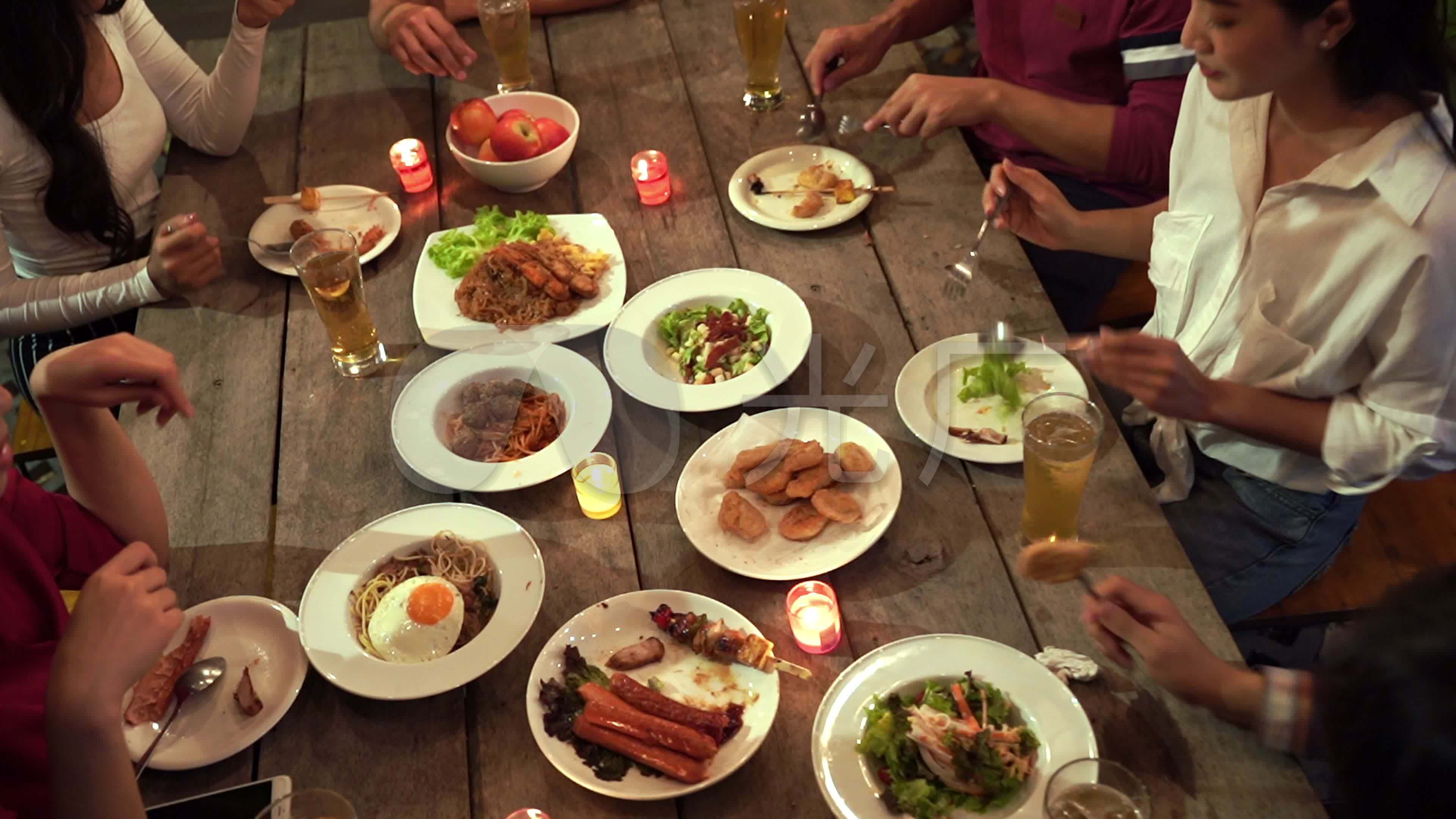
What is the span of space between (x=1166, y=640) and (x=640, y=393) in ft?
3.50

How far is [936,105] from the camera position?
99.6 inches

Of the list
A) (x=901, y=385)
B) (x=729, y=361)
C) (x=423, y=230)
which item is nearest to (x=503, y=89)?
(x=423, y=230)

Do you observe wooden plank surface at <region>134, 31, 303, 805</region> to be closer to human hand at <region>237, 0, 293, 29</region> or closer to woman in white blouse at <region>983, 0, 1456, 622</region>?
human hand at <region>237, 0, 293, 29</region>

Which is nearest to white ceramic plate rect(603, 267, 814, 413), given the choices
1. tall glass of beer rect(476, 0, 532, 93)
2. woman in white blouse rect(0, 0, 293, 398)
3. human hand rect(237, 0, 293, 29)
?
tall glass of beer rect(476, 0, 532, 93)

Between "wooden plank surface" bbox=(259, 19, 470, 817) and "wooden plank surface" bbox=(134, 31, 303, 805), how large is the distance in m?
0.04

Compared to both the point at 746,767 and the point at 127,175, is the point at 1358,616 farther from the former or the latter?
the point at 127,175

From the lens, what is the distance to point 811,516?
185cm

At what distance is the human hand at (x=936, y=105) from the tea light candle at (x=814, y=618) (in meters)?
1.31

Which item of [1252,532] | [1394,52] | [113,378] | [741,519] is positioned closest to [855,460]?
[741,519]

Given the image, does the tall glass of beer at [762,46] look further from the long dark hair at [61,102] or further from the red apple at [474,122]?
the long dark hair at [61,102]

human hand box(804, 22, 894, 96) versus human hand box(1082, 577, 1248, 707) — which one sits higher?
human hand box(804, 22, 894, 96)

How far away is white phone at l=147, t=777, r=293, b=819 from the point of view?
4.98 feet

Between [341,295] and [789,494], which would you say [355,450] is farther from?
[789,494]

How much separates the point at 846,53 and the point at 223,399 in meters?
1.80
